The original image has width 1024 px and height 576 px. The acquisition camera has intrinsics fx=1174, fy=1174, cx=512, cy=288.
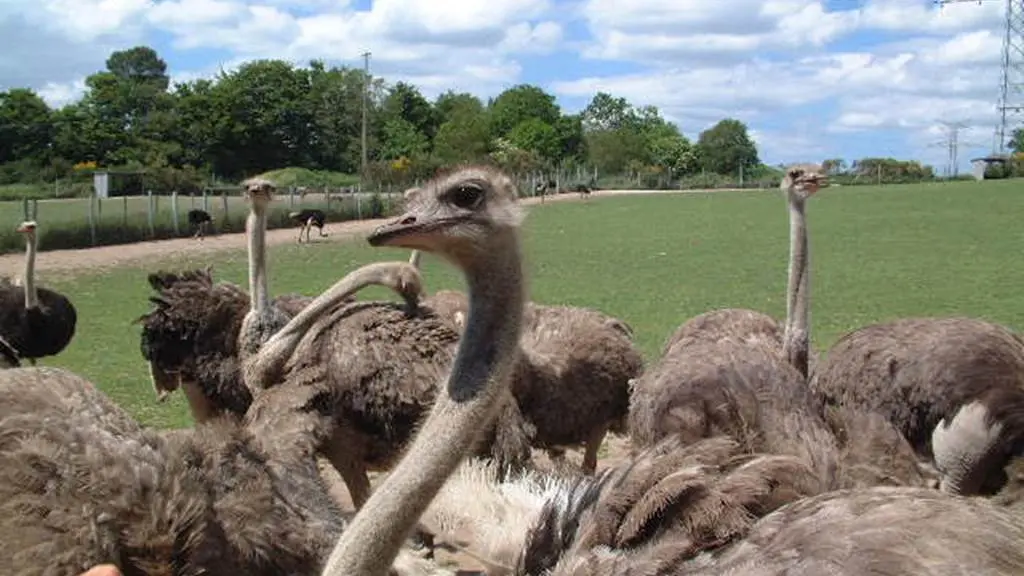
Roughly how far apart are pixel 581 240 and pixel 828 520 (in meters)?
25.9

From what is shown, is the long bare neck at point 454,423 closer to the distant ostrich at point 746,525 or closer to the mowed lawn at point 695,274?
the mowed lawn at point 695,274

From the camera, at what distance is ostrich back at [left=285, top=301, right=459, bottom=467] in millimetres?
5754

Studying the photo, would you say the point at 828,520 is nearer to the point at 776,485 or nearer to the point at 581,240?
the point at 776,485

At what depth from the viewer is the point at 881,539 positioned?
2.61 metres

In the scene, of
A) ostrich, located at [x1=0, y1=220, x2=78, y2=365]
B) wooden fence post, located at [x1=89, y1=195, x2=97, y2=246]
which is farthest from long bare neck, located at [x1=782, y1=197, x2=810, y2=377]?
wooden fence post, located at [x1=89, y1=195, x2=97, y2=246]

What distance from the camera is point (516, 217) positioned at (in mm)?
3299

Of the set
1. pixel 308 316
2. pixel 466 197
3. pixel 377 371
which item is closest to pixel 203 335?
pixel 308 316

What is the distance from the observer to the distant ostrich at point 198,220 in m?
30.0

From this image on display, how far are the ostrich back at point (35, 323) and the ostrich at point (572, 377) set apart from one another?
5.11 meters

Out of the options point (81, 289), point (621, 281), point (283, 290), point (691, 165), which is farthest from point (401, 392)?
point (691, 165)

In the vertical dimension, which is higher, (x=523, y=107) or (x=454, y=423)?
(x=523, y=107)

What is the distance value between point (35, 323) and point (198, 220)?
19.6 meters

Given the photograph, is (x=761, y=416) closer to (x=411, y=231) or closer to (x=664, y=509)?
(x=664, y=509)

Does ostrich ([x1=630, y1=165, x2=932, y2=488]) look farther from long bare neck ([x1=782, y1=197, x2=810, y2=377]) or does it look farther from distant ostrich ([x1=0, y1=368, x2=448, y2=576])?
distant ostrich ([x1=0, y1=368, x2=448, y2=576])
